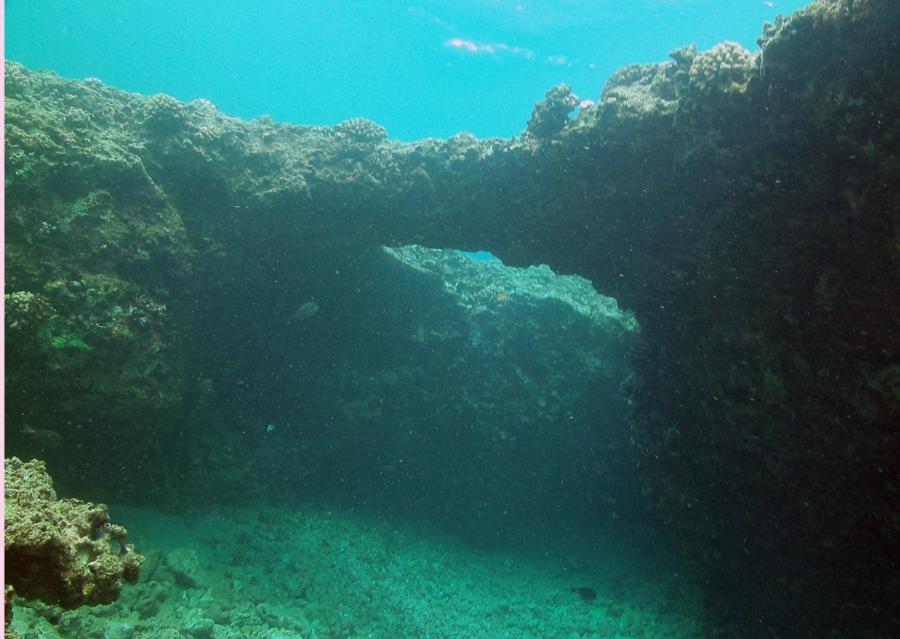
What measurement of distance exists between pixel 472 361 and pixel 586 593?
221 inches

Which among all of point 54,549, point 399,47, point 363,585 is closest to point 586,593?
point 363,585

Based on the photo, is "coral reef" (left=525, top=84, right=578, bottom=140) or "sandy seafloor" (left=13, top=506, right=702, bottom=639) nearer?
"sandy seafloor" (left=13, top=506, right=702, bottom=639)

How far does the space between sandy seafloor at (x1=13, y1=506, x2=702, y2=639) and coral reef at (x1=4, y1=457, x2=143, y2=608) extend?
2.83m

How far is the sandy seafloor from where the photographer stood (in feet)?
24.8

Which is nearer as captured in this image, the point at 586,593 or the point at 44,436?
the point at 44,436

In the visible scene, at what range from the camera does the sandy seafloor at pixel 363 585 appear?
24.8 ft

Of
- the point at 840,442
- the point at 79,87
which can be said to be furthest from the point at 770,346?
A: the point at 79,87

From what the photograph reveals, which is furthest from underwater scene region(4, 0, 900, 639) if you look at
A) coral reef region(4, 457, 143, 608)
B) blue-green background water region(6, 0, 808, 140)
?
blue-green background water region(6, 0, 808, 140)

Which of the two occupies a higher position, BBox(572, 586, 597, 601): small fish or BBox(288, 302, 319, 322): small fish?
BBox(288, 302, 319, 322): small fish

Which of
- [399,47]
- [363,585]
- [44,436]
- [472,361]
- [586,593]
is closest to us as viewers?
[44,436]

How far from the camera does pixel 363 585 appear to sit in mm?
9367

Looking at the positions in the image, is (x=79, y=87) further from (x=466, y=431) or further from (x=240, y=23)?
(x=240, y=23)

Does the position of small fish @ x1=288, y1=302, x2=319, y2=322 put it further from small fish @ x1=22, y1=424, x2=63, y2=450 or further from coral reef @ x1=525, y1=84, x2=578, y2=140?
coral reef @ x1=525, y1=84, x2=578, y2=140

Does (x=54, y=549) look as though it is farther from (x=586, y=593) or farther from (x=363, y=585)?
(x=586, y=593)
